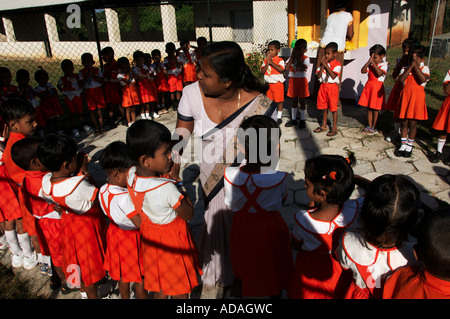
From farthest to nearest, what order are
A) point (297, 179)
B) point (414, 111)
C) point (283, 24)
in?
point (283, 24), point (414, 111), point (297, 179)

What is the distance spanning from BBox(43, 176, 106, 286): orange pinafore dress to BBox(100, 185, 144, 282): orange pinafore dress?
0.54 ft

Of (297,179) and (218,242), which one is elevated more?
(218,242)

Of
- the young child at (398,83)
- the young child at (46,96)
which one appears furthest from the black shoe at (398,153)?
the young child at (46,96)

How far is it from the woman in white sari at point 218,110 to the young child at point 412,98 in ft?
10.1

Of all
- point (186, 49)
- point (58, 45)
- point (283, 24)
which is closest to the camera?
point (186, 49)

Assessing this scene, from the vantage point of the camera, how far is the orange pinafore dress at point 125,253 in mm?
2316

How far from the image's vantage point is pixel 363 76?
6941 mm

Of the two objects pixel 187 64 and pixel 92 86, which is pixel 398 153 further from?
pixel 92 86

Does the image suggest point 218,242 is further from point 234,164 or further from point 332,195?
point 332,195

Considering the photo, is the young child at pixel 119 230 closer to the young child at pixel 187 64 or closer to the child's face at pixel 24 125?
the child's face at pixel 24 125

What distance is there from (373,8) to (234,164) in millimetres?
6017

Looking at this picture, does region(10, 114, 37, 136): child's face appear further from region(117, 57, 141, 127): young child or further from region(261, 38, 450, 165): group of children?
region(261, 38, 450, 165): group of children

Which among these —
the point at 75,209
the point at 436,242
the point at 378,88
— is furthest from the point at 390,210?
the point at 378,88
